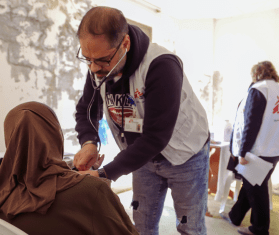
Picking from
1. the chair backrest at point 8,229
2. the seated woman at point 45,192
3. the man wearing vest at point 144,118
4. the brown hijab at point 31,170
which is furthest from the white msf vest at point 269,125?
the chair backrest at point 8,229

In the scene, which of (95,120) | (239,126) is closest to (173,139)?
(95,120)

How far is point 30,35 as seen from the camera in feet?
7.13

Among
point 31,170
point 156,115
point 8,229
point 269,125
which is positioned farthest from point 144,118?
point 269,125

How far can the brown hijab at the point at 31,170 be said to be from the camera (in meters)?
0.67

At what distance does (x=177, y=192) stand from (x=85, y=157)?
0.43m

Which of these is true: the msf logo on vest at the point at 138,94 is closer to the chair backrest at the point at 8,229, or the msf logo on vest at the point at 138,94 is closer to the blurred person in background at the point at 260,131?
the chair backrest at the point at 8,229

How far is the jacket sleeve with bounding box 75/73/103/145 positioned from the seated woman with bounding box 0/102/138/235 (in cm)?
48

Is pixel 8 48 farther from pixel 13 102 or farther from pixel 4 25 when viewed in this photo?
pixel 13 102

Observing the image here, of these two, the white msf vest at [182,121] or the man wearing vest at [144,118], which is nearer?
the man wearing vest at [144,118]

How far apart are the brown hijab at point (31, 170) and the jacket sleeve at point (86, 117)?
48 cm

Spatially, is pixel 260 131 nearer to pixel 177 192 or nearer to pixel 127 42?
pixel 177 192

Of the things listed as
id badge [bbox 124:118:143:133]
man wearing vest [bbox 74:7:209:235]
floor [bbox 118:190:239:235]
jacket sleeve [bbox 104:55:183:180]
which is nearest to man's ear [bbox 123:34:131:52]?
man wearing vest [bbox 74:7:209:235]

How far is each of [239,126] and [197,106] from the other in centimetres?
123

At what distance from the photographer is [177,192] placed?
1.20 metres
